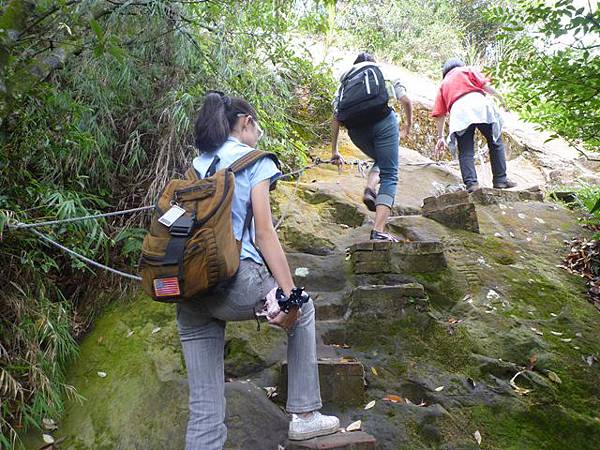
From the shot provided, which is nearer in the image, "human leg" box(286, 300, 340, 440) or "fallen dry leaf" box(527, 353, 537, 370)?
"human leg" box(286, 300, 340, 440)

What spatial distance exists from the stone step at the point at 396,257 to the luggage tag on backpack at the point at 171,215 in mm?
2475

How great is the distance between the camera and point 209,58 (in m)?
4.94

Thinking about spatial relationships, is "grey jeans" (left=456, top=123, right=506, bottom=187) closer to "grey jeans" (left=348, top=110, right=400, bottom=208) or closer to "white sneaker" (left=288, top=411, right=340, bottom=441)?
"grey jeans" (left=348, top=110, right=400, bottom=208)

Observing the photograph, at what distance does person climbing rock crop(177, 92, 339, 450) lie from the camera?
226cm

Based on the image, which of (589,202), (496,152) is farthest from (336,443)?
(589,202)

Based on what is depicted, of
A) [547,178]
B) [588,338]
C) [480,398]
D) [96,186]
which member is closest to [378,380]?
[480,398]

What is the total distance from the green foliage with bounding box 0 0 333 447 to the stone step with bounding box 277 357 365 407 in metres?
1.84

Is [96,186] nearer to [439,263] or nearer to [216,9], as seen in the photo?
[216,9]

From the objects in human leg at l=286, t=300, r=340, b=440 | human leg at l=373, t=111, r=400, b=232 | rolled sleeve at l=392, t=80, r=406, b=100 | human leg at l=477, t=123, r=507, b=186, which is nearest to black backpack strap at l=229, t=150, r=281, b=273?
human leg at l=286, t=300, r=340, b=440

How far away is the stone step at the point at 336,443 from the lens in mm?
2510

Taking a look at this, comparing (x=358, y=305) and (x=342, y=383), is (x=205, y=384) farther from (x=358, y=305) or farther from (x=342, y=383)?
(x=358, y=305)

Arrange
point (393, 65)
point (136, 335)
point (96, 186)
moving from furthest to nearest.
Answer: point (393, 65), point (96, 186), point (136, 335)

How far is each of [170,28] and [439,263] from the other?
3.29 meters

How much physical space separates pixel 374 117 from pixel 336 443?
111 inches
